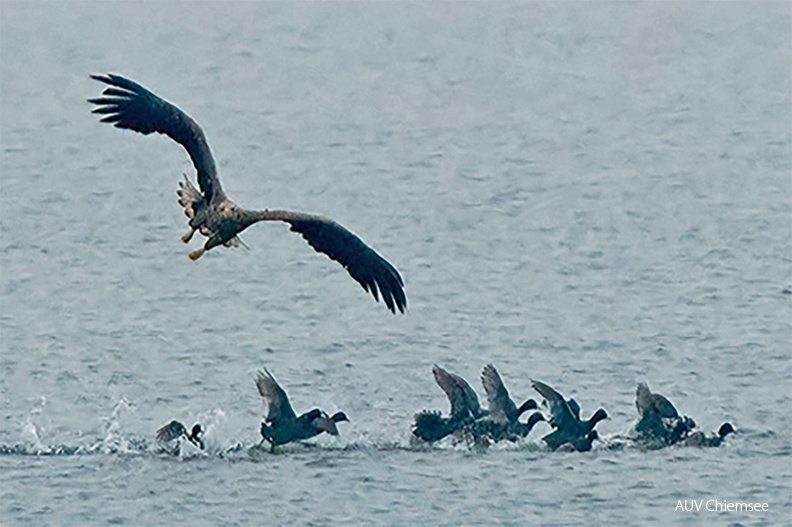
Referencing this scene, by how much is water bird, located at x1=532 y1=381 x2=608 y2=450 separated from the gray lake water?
0.54 feet

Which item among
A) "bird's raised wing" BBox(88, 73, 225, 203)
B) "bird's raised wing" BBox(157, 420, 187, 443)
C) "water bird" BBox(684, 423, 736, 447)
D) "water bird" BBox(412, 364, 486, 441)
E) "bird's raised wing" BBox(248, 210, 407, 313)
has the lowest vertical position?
"water bird" BBox(684, 423, 736, 447)

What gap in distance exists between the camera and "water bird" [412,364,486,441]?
1580 cm

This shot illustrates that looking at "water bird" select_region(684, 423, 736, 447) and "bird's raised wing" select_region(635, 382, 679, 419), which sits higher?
"bird's raised wing" select_region(635, 382, 679, 419)

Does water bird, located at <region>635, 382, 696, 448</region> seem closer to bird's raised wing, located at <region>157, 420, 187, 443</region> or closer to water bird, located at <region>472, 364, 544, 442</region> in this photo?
water bird, located at <region>472, 364, 544, 442</region>

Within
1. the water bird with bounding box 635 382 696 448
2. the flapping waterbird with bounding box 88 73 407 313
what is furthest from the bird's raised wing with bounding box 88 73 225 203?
the water bird with bounding box 635 382 696 448

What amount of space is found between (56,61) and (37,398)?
59.1ft

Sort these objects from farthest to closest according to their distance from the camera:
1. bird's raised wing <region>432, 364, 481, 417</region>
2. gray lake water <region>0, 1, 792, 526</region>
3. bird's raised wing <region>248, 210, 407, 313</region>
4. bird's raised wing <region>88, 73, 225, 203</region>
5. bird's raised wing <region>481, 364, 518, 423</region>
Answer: bird's raised wing <region>481, 364, 518, 423</region>, bird's raised wing <region>432, 364, 481, 417</region>, gray lake water <region>0, 1, 792, 526</region>, bird's raised wing <region>88, 73, 225, 203</region>, bird's raised wing <region>248, 210, 407, 313</region>

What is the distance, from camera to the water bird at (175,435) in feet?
51.0

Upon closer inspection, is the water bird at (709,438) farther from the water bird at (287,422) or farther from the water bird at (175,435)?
the water bird at (175,435)

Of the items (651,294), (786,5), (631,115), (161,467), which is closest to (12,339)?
(161,467)

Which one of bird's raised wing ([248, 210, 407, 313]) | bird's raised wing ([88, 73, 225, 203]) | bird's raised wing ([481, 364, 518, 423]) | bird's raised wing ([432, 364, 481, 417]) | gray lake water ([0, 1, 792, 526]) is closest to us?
bird's raised wing ([248, 210, 407, 313])

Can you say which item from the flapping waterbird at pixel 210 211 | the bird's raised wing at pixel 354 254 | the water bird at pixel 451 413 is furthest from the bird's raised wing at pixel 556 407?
the bird's raised wing at pixel 354 254

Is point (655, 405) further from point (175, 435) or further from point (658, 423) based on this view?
point (175, 435)

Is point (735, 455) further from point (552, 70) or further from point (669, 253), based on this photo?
point (552, 70)
